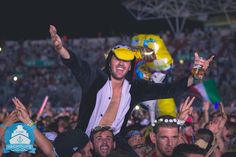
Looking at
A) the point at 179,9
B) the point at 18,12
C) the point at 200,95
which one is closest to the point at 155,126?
the point at 200,95

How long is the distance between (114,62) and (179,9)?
1070 inches

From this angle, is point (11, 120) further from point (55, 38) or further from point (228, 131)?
point (228, 131)

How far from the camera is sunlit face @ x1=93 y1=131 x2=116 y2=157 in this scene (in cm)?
566

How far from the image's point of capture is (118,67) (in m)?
6.46

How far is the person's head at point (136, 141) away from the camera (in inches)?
269

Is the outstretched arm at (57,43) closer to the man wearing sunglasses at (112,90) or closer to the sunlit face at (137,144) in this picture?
the man wearing sunglasses at (112,90)

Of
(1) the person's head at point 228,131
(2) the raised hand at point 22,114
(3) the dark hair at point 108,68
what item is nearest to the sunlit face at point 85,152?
(2) the raised hand at point 22,114

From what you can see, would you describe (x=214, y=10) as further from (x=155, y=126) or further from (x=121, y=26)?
Result: (x=155, y=126)

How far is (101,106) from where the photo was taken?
654 cm

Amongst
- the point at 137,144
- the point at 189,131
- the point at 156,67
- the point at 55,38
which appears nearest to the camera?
the point at 55,38

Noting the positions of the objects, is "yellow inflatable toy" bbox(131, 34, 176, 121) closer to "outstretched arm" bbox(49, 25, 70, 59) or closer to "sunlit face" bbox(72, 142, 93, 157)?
"outstretched arm" bbox(49, 25, 70, 59)

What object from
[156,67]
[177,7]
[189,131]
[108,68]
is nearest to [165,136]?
[108,68]

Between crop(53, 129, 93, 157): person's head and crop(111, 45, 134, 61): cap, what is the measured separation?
1133 mm

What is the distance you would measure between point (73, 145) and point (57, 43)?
111 cm
